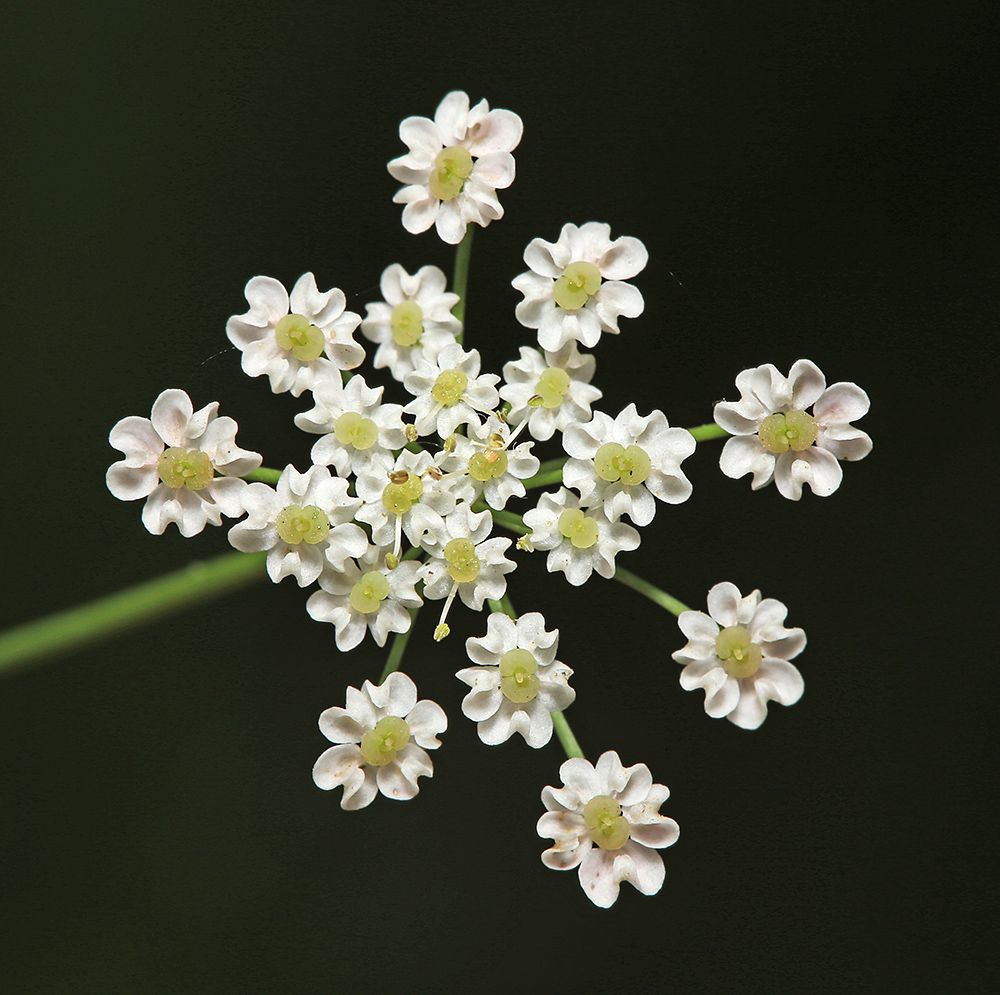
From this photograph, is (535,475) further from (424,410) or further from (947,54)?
(947,54)

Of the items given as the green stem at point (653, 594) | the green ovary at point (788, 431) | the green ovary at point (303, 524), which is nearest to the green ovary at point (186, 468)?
the green ovary at point (303, 524)

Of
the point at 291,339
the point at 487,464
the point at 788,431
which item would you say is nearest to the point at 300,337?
the point at 291,339

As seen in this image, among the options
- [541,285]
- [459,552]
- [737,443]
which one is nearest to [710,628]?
[737,443]

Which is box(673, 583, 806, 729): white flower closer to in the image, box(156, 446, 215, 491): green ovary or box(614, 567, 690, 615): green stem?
box(614, 567, 690, 615): green stem

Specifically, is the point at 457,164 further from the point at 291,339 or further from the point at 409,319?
the point at 291,339

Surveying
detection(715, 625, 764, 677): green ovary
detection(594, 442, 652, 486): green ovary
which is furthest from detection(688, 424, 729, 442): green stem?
detection(715, 625, 764, 677): green ovary

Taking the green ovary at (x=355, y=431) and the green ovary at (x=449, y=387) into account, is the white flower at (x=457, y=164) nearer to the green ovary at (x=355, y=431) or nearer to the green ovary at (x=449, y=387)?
the green ovary at (x=449, y=387)
